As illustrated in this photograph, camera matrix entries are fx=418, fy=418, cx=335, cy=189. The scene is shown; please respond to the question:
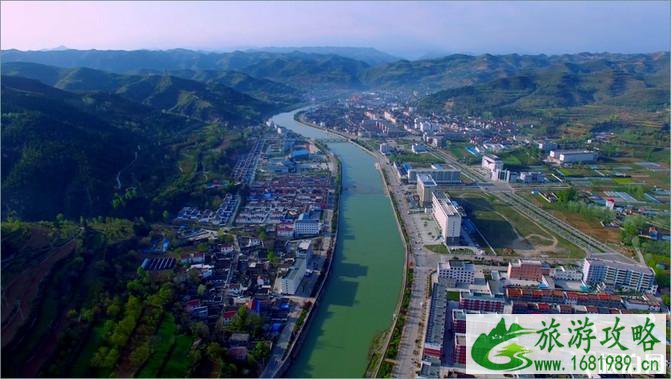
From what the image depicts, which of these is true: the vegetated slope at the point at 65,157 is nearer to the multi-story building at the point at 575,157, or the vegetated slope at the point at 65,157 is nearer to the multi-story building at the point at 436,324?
the multi-story building at the point at 436,324

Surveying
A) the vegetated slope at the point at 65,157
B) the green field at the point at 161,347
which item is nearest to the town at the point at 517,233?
the green field at the point at 161,347

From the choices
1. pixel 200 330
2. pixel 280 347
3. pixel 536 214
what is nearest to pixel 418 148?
pixel 536 214

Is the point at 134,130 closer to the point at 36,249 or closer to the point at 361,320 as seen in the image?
the point at 36,249

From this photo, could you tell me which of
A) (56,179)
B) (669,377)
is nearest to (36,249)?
(56,179)

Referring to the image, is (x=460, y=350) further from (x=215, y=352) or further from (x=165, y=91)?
(x=165, y=91)

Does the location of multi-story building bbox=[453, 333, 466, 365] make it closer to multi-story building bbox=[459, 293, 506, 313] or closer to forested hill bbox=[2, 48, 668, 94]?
multi-story building bbox=[459, 293, 506, 313]

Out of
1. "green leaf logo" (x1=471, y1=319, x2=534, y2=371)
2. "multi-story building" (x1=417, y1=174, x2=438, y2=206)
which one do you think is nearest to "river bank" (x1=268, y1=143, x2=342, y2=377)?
"multi-story building" (x1=417, y1=174, x2=438, y2=206)
